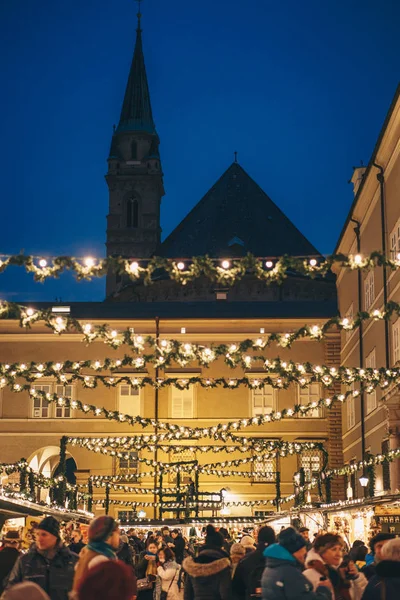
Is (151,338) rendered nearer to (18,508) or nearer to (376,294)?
(18,508)

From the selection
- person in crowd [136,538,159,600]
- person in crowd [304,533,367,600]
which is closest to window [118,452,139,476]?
person in crowd [136,538,159,600]

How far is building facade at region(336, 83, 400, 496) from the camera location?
1196 inches

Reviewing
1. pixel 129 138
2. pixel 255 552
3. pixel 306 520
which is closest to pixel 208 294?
pixel 129 138

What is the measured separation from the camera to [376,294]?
34625mm

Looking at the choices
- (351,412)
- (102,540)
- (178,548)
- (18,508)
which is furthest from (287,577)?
(351,412)

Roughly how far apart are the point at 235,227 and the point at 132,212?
81.9 feet

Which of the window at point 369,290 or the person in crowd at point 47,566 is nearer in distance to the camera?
the person in crowd at point 47,566

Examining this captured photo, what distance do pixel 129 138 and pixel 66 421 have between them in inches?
2048

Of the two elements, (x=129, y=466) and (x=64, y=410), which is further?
(x=64, y=410)

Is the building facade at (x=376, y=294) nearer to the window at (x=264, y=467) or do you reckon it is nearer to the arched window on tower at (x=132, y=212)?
the window at (x=264, y=467)

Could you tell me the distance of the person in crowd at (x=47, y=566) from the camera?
9148mm

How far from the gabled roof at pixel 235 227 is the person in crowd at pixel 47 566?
63.5m

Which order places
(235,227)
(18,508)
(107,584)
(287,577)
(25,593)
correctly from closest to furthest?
(25,593)
(107,584)
(287,577)
(18,508)
(235,227)

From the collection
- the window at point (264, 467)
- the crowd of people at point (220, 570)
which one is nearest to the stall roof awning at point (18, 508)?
the crowd of people at point (220, 570)
